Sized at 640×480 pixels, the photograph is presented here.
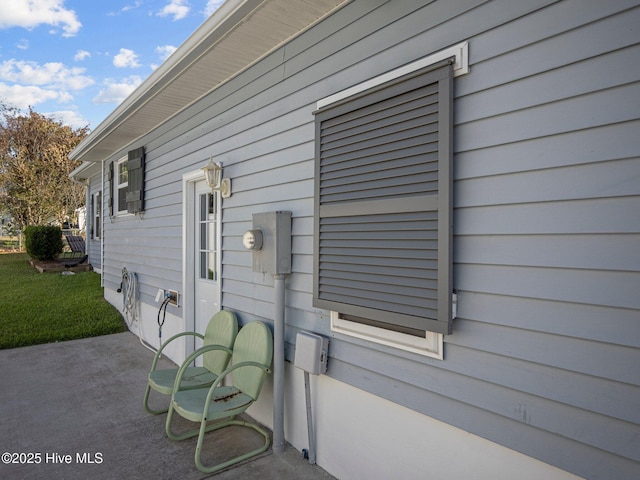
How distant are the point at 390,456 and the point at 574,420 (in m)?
1.00

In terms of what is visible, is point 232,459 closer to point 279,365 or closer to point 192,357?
point 279,365

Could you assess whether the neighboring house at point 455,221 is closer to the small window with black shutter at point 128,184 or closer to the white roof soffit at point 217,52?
the white roof soffit at point 217,52

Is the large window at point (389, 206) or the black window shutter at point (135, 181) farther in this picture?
the black window shutter at point (135, 181)

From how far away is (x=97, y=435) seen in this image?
2.96 meters

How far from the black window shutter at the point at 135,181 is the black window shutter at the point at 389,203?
13.1 feet

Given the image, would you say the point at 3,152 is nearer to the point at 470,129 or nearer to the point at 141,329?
the point at 141,329

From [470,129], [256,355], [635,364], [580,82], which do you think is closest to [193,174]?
[256,355]

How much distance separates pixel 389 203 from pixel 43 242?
13279 millimetres

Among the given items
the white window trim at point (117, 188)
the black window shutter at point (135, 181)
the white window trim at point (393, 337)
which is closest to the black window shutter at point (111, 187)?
the white window trim at point (117, 188)

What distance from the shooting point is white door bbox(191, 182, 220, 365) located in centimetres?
404

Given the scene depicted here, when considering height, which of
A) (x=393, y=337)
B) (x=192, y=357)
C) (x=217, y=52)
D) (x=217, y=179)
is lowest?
(x=192, y=357)

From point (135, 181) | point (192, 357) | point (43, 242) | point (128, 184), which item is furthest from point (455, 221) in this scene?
point (43, 242)

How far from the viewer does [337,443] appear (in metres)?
2.43

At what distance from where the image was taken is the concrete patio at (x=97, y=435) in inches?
99.2
